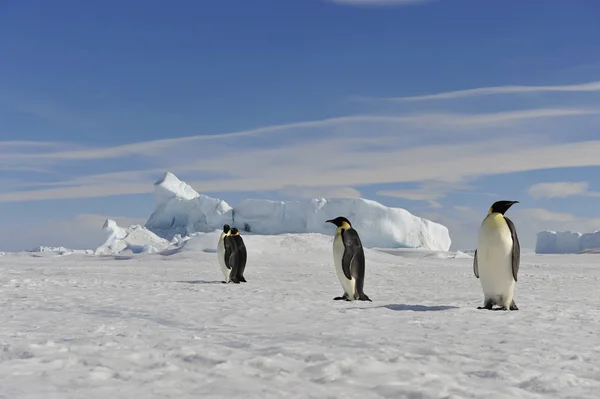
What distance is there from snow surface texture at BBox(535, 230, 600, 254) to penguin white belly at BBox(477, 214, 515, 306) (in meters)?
37.0

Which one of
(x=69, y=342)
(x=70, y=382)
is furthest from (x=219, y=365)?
(x=69, y=342)

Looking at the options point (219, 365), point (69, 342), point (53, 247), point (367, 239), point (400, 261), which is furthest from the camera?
point (53, 247)

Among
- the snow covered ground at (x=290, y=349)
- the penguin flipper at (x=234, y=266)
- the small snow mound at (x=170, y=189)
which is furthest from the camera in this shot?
the small snow mound at (x=170, y=189)

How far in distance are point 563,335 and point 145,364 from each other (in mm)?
3425

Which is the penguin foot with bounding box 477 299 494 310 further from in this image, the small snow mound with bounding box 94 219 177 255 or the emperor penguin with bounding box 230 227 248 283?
the small snow mound with bounding box 94 219 177 255

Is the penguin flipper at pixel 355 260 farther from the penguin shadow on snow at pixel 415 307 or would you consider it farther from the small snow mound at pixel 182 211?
the small snow mound at pixel 182 211

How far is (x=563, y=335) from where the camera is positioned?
5.23 meters

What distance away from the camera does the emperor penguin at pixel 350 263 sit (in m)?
8.81

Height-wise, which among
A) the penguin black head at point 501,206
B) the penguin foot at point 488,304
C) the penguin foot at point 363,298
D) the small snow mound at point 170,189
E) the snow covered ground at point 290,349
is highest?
the small snow mound at point 170,189

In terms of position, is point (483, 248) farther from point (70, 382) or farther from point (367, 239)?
point (367, 239)

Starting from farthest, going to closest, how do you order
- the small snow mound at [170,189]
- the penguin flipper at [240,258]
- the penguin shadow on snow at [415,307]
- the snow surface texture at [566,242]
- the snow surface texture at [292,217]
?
the small snow mound at [170,189] < the snow surface texture at [566,242] < the snow surface texture at [292,217] < the penguin flipper at [240,258] < the penguin shadow on snow at [415,307]

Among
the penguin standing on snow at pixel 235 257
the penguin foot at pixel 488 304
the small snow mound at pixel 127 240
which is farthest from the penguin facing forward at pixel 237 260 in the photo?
the small snow mound at pixel 127 240

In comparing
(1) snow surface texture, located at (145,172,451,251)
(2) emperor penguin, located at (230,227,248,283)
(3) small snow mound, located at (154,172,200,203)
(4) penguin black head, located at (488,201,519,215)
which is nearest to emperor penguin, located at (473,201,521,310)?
(4) penguin black head, located at (488,201,519,215)

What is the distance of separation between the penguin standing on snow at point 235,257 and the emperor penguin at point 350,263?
3.76m
